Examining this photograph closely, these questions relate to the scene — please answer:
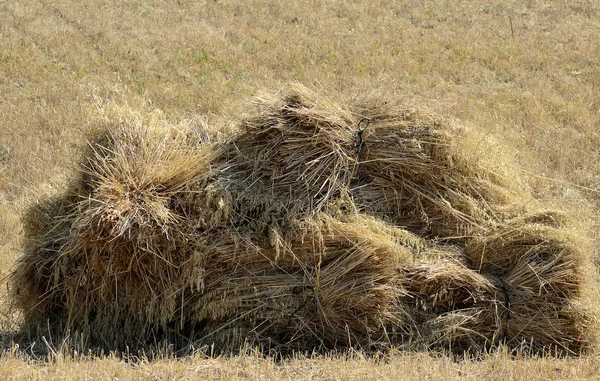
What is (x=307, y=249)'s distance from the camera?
18.7 ft

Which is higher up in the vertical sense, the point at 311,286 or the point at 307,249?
the point at 307,249

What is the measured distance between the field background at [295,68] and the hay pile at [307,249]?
0.36m

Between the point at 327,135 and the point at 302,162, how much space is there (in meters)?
0.28

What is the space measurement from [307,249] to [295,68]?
372 inches

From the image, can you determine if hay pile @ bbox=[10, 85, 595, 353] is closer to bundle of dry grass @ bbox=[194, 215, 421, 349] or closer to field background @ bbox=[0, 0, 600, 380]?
bundle of dry grass @ bbox=[194, 215, 421, 349]

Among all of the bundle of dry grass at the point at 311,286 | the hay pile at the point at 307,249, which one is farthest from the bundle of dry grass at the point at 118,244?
the bundle of dry grass at the point at 311,286

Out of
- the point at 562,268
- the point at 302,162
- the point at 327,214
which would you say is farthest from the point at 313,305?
the point at 562,268

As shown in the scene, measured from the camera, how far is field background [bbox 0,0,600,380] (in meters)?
9.73

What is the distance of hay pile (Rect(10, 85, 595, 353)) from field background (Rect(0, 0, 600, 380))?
358 mm

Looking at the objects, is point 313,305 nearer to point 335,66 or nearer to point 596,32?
point 335,66

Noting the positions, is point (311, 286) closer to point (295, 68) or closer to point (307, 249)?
point (307, 249)

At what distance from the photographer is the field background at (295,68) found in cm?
973

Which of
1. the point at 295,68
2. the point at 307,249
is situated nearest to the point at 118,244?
the point at 307,249

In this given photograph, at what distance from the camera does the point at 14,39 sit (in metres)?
14.9
